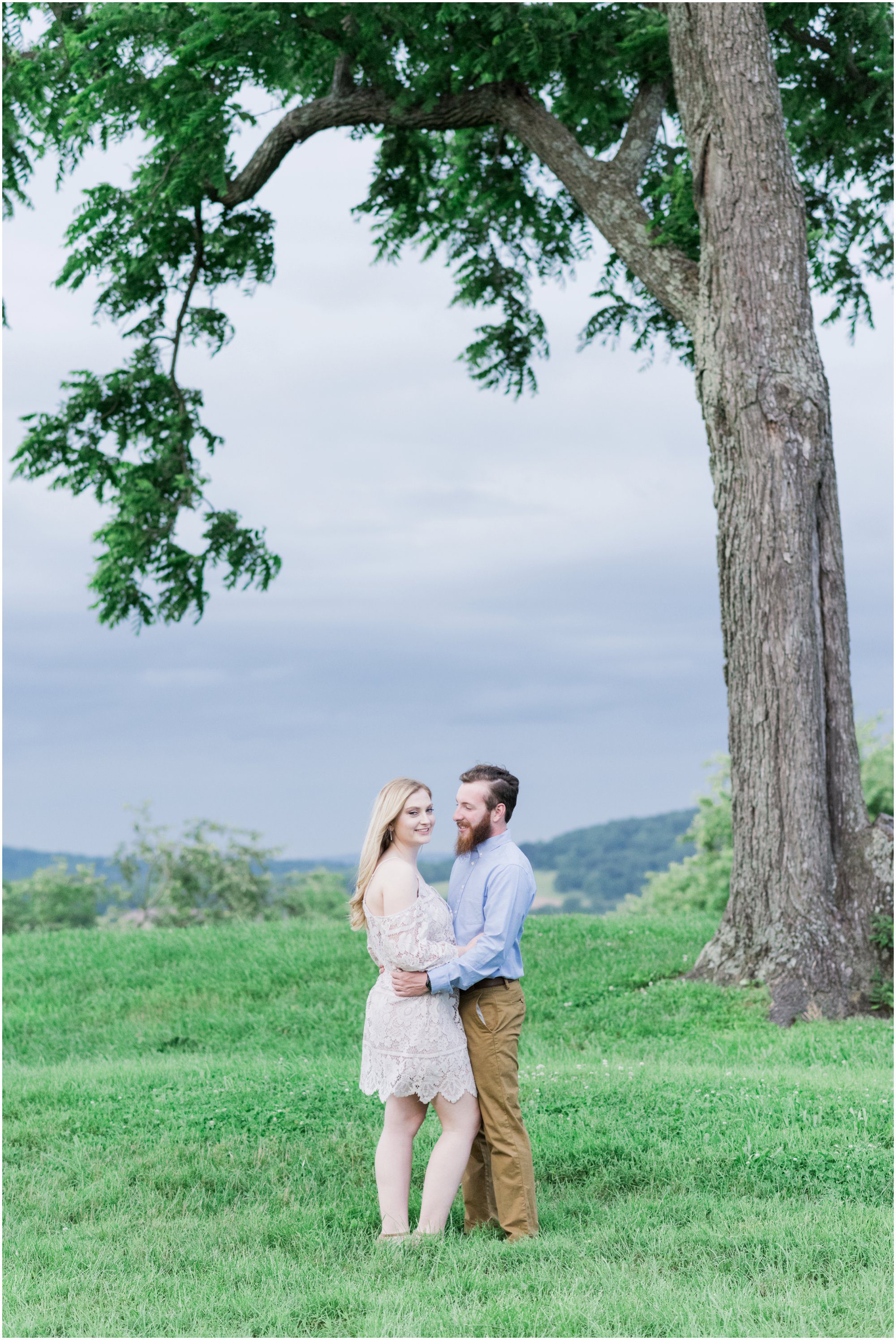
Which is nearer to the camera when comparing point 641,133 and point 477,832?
point 477,832

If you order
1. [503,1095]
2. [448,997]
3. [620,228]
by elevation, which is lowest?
[503,1095]

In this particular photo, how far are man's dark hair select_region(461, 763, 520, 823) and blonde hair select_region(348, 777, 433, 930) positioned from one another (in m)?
0.25

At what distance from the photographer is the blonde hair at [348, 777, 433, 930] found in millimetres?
5297

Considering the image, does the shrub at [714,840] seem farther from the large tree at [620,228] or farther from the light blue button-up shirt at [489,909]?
the light blue button-up shirt at [489,909]

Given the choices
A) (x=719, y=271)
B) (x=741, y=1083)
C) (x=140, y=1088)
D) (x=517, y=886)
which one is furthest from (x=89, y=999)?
(x=719, y=271)

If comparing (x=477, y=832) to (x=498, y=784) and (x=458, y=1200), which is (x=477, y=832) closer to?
(x=498, y=784)

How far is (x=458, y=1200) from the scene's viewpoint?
6328 mm

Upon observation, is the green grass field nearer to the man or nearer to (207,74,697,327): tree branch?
the man

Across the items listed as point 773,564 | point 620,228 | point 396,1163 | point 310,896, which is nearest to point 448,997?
point 396,1163

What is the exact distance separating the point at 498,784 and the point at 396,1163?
1.86m

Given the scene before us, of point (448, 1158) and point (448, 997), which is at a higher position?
point (448, 997)

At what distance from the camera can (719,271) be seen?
10844mm

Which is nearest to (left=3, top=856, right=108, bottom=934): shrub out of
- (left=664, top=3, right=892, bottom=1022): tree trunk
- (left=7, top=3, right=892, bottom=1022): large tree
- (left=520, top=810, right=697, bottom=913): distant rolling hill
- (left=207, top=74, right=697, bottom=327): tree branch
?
(left=7, top=3, right=892, bottom=1022): large tree

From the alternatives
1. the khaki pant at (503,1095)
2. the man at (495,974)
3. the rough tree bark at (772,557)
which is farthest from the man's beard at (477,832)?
the rough tree bark at (772,557)
